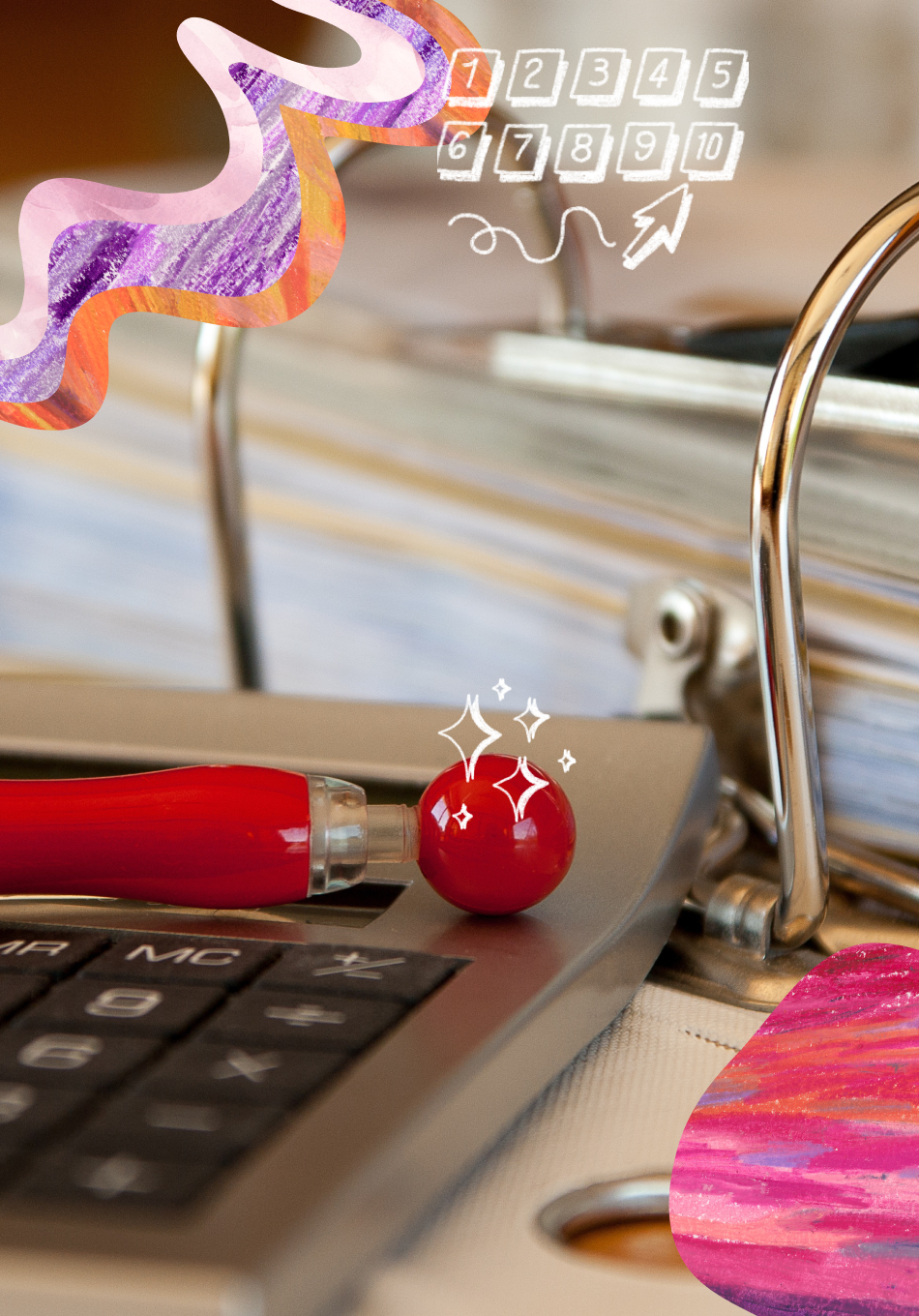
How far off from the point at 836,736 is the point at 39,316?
233 millimetres

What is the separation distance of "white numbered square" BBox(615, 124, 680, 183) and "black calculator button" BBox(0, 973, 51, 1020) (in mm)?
337

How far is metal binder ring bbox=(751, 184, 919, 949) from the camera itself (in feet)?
0.88

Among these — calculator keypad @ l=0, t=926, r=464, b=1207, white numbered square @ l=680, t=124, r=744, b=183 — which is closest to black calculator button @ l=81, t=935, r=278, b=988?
calculator keypad @ l=0, t=926, r=464, b=1207

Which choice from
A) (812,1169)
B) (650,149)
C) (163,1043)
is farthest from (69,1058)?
(650,149)

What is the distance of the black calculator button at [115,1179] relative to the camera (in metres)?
0.16

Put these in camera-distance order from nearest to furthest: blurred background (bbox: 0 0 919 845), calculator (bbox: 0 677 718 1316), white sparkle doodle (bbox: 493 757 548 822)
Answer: calculator (bbox: 0 677 718 1316) < white sparkle doodle (bbox: 493 757 548 822) < blurred background (bbox: 0 0 919 845)

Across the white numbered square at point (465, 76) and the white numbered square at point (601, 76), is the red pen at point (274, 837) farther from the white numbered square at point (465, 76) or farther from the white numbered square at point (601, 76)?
the white numbered square at point (601, 76)

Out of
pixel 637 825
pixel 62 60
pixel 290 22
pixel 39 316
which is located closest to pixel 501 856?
pixel 637 825

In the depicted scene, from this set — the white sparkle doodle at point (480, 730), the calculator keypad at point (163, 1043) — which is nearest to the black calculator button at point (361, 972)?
the calculator keypad at point (163, 1043)

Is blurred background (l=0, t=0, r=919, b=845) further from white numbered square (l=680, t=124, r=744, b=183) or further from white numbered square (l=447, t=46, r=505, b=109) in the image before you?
white numbered square (l=447, t=46, r=505, b=109)

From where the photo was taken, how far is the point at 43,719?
37cm

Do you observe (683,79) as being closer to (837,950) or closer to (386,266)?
(386,266)

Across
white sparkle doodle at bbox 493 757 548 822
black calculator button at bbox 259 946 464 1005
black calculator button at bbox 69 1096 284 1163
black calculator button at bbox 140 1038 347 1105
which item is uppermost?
white sparkle doodle at bbox 493 757 548 822

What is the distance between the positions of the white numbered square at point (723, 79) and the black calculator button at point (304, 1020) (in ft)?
1.20
